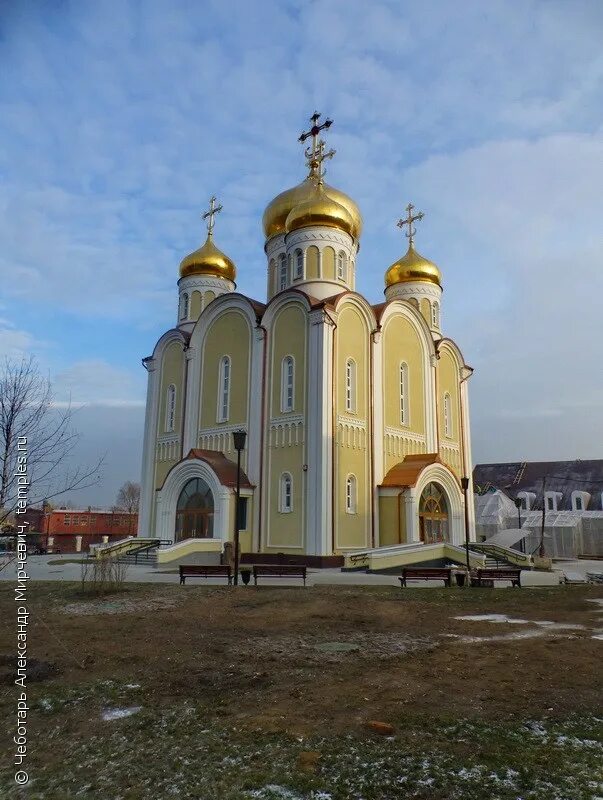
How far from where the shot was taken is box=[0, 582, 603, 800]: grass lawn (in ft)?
12.8

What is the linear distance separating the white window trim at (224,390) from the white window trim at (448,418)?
33.7 feet

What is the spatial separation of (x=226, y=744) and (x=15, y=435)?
5.80 meters

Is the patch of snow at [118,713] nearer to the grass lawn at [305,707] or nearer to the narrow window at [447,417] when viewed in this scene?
the grass lawn at [305,707]

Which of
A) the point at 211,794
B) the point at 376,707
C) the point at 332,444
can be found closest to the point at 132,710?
the point at 211,794

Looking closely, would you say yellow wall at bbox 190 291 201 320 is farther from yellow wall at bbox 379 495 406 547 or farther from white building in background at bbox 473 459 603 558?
white building in background at bbox 473 459 603 558

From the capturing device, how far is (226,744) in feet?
14.7

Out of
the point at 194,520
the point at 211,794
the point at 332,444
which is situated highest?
the point at 332,444

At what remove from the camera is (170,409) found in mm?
27812

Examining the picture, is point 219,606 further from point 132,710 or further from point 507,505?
point 507,505

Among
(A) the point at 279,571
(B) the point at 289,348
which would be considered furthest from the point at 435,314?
(A) the point at 279,571

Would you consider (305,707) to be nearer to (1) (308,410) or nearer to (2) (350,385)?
(1) (308,410)

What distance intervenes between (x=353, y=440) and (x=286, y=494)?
3123 millimetres

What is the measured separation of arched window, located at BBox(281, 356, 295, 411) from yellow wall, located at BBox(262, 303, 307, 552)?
0.16m

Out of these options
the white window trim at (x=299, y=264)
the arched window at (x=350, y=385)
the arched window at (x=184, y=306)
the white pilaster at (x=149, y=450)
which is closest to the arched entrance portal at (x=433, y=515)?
the arched window at (x=350, y=385)
